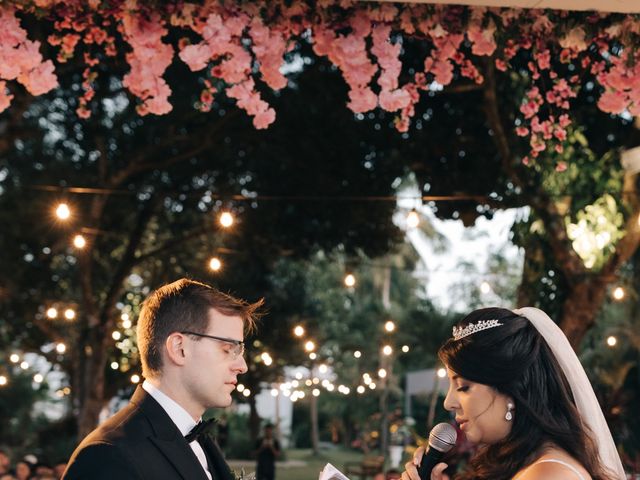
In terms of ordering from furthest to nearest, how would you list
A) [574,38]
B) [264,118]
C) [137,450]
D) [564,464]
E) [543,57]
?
[264,118] → [543,57] → [574,38] → [564,464] → [137,450]

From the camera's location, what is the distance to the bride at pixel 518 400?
9.80 feet

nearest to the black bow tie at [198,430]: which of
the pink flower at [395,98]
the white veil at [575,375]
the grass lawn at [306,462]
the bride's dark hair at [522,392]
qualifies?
the bride's dark hair at [522,392]

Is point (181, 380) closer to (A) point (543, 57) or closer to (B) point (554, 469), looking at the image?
(B) point (554, 469)

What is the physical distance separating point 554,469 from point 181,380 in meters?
1.15

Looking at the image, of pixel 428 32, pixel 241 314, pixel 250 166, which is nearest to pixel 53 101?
pixel 250 166

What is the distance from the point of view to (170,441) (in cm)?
290

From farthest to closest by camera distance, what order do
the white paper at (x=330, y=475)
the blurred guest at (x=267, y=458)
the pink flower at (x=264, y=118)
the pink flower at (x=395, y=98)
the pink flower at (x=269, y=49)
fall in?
the blurred guest at (x=267, y=458) < the pink flower at (x=264, y=118) < the pink flower at (x=395, y=98) < the pink flower at (x=269, y=49) < the white paper at (x=330, y=475)

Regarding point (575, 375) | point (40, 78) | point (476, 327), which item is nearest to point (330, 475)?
point (476, 327)

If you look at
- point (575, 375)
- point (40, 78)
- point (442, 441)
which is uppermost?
point (40, 78)

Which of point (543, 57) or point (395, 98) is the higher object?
point (543, 57)

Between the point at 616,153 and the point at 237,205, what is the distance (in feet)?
23.4

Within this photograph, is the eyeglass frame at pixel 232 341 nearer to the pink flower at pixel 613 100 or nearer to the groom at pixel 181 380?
the groom at pixel 181 380

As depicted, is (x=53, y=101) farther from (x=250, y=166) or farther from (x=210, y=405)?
(x=210, y=405)

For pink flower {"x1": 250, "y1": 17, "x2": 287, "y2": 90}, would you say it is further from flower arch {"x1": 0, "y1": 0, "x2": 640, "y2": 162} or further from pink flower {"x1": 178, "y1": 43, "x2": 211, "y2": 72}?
pink flower {"x1": 178, "y1": 43, "x2": 211, "y2": 72}
